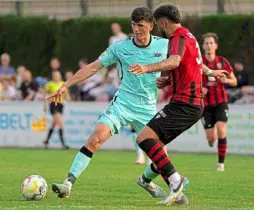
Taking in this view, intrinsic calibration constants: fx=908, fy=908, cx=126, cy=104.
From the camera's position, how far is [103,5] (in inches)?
1205

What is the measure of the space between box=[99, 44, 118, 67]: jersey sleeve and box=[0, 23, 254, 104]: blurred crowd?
12.7m

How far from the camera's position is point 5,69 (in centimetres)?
A: 2945

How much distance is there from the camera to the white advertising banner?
2300 cm

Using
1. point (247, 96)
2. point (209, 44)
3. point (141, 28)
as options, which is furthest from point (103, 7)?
point (141, 28)

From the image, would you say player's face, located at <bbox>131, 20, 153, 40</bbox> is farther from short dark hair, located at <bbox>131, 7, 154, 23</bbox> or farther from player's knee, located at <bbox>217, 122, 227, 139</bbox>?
player's knee, located at <bbox>217, 122, 227, 139</bbox>

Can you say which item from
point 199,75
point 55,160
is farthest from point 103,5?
point 199,75

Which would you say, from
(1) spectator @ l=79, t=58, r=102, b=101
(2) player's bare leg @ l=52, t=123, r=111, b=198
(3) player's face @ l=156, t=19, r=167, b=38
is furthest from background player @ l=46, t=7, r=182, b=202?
(1) spectator @ l=79, t=58, r=102, b=101

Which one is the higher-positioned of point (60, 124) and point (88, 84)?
point (88, 84)

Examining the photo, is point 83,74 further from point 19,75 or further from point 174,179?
point 19,75

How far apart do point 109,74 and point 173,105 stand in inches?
644

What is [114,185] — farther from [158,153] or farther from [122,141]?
[122,141]

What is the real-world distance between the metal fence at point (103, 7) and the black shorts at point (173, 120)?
17007 mm

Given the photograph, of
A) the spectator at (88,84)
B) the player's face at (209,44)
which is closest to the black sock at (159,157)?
the player's face at (209,44)

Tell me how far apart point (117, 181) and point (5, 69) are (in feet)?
50.6
